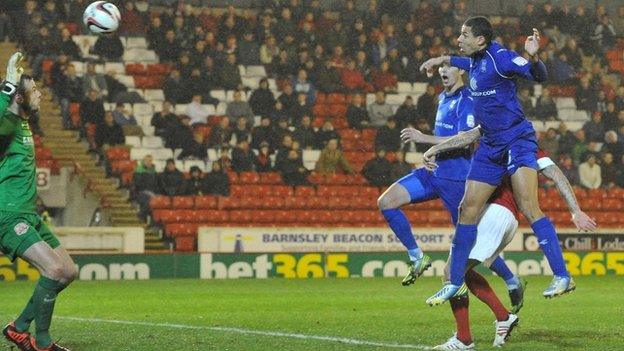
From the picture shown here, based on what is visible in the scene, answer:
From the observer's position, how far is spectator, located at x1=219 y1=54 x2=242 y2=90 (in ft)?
88.5

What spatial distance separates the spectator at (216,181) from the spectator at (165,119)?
4.52 feet

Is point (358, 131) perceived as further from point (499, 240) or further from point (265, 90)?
point (499, 240)

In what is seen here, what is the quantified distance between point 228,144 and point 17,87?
16716 millimetres

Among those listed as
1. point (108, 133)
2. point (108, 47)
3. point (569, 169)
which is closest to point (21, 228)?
point (108, 133)

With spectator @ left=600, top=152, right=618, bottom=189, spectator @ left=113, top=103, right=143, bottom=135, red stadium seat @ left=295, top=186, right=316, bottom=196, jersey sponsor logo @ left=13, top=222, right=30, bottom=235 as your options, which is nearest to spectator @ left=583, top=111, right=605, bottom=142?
spectator @ left=600, top=152, right=618, bottom=189

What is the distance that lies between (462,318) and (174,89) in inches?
693

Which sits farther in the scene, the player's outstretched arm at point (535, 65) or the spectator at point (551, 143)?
the spectator at point (551, 143)

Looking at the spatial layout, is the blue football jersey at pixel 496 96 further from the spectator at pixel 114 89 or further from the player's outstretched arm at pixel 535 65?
the spectator at pixel 114 89

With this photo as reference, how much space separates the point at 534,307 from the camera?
1468cm

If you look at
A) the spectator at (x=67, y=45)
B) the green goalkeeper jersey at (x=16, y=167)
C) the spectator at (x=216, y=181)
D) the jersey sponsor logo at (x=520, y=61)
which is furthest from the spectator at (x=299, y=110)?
the green goalkeeper jersey at (x=16, y=167)

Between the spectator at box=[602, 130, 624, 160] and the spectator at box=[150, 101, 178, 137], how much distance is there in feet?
34.5

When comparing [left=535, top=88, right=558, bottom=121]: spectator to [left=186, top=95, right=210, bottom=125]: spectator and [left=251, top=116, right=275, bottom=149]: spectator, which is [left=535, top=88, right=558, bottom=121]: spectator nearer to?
[left=251, top=116, right=275, bottom=149]: spectator

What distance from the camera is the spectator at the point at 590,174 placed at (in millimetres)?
27109

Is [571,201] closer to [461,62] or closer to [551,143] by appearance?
[461,62]
